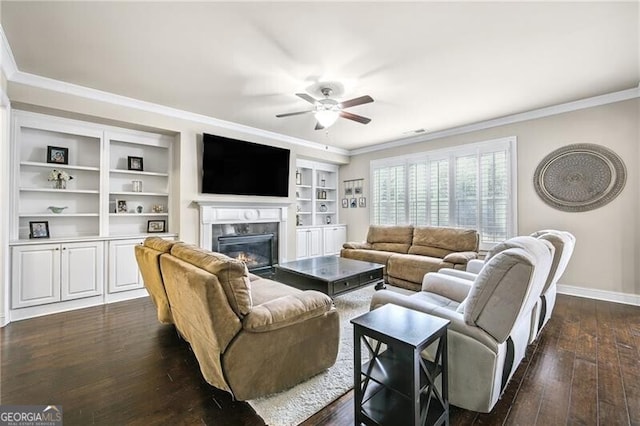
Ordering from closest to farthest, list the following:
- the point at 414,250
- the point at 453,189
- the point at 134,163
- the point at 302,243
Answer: the point at 134,163
the point at 414,250
the point at 453,189
the point at 302,243

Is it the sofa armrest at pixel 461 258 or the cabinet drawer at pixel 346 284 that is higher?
the sofa armrest at pixel 461 258

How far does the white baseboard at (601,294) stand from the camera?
3.52m

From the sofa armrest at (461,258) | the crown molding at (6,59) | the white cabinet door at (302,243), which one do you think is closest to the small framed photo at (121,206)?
the crown molding at (6,59)

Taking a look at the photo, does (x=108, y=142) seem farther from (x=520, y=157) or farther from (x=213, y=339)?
(x=520, y=157)

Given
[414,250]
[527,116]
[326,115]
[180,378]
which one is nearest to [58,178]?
[180,378]

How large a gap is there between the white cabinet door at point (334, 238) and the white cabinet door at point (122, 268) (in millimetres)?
3798

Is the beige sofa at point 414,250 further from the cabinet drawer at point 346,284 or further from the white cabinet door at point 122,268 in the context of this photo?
the white cabinet door at point 122,268

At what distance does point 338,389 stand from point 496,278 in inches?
48.4

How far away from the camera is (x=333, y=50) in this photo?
8.41ft

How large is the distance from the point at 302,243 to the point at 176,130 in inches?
127

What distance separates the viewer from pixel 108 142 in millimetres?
3859

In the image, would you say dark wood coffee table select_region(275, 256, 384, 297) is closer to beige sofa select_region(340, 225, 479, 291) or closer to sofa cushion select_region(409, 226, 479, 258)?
beige sofa select_region(340, 225, 479, 291)

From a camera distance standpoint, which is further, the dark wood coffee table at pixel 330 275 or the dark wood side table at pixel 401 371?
the dark wood coffee table at pixel 330 275

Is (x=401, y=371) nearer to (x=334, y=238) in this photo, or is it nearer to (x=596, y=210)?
(x=596, y=210)
